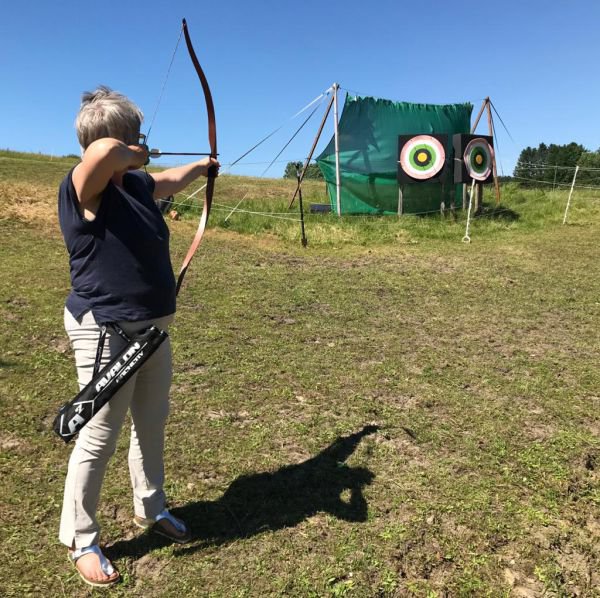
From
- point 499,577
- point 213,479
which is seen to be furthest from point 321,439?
point 499,577

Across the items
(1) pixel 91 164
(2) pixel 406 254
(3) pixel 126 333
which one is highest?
(1) pixel 91 164

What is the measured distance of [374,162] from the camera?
38.4 ft

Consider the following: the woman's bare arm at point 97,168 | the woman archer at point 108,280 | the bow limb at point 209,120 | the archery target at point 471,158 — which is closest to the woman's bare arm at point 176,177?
the woman archer at point 108,280

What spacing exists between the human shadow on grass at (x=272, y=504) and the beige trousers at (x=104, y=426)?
0.30 m

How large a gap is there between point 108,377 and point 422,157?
10.8m

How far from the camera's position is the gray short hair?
1.69 meters

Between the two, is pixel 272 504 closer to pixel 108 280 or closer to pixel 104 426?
pixel 104 426

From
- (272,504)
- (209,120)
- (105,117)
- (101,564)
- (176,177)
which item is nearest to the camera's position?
(105,117)

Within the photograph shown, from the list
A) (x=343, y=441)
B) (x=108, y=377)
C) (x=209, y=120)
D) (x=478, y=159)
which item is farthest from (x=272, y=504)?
(x=478, y=159)

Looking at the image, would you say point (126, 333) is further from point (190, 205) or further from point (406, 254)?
point (190, 205)

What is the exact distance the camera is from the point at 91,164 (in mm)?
1576

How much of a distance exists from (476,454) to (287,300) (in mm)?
3222

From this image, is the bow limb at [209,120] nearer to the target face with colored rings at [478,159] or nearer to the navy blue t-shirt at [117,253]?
the navy blue t-shirt at [117,253]

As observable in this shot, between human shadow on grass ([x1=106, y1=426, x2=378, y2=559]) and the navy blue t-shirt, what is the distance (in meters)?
1.01
